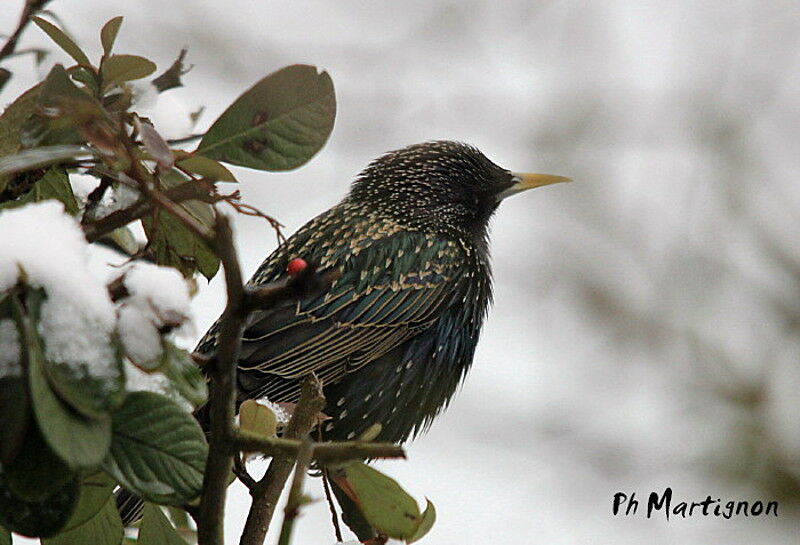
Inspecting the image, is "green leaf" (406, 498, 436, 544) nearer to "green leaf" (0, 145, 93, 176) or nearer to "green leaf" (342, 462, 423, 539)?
"green leaf" (342, 462, 423, 539)

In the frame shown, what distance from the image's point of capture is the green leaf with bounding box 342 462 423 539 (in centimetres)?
157

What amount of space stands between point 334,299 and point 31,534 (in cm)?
215

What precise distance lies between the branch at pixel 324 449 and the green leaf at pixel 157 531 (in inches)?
15.7

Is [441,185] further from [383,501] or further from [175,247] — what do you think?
[383,501]

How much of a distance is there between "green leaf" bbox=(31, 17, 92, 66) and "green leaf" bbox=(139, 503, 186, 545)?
628 mm

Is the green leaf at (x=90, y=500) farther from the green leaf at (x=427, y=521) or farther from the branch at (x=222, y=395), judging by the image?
the green leaf at (x=427, y=521)

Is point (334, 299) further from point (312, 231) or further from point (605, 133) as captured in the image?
point (605, 133)

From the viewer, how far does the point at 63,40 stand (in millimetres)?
1605

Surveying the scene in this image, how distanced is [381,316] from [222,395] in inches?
87.4

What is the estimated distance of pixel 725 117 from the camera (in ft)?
22.8

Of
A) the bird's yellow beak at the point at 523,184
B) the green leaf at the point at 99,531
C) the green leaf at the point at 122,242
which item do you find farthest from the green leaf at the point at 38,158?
the bird's yellow beak at the point at 523,184

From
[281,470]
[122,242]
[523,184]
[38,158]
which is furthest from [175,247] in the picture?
[523,184]

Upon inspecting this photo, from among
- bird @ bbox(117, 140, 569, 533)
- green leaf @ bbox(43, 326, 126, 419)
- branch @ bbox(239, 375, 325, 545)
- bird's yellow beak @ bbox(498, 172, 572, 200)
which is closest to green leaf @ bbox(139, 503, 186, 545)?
branch @ bbox(239, 375, 325, 545)

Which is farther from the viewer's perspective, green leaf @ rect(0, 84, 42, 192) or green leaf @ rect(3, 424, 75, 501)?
green leaf @ rect(0, 84, 42, 192)
